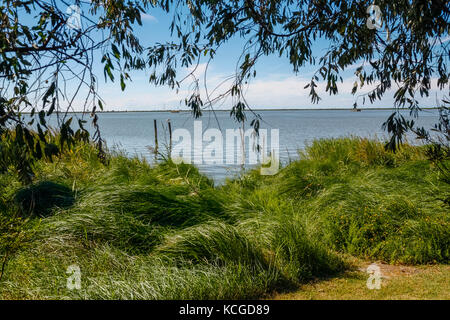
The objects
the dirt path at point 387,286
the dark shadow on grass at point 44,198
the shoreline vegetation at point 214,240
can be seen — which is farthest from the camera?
the dark shadow on grass at point 44,198

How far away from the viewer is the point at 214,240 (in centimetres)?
417

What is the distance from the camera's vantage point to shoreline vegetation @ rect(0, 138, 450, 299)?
3590 millimetres

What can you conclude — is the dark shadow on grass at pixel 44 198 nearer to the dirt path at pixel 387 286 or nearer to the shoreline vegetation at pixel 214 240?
the shoreline vegetation at pixel 214 240

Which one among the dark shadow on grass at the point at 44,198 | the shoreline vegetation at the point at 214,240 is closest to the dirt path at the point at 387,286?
the shoreline vegetation at the point at 214,240

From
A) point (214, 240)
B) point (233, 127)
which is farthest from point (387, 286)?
point (233, 127)

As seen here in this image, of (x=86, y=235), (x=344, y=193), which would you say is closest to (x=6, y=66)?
(x=86, y=235)

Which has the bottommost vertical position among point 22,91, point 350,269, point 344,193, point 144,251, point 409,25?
point 350,269

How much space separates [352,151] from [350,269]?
6.94m

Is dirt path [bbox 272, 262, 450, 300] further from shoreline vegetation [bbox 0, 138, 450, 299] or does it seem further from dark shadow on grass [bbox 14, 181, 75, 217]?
dark shadow on grass [bbox 14, 181, 75, 217]

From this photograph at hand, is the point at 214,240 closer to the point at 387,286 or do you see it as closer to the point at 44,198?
the point at 387,286

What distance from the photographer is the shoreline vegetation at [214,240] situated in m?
3.59

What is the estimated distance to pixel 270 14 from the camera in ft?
17.7

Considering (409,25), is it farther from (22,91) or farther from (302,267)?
(22,91)

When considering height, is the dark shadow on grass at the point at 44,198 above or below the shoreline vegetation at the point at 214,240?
above
